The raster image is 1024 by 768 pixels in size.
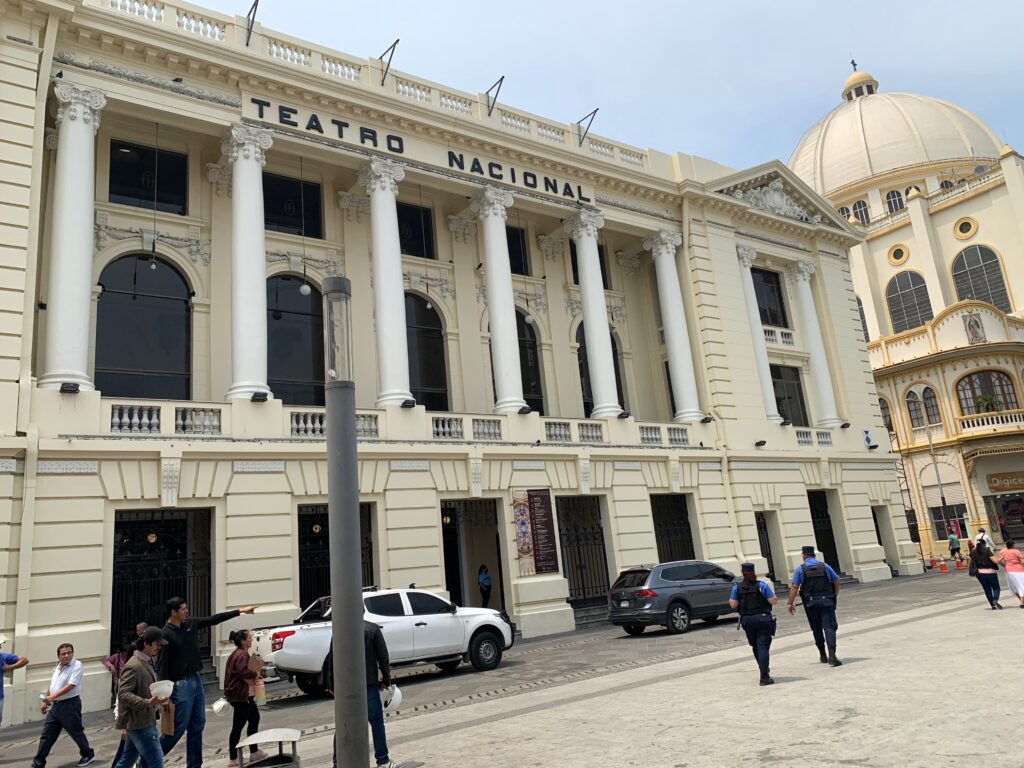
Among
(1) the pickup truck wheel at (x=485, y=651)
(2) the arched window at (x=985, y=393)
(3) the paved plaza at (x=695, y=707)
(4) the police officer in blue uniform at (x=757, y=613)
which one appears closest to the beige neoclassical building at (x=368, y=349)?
(3) the paved plaza at (x=695, y=707)

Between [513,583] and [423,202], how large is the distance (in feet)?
40.7

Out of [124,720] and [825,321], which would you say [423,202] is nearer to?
[825,321]

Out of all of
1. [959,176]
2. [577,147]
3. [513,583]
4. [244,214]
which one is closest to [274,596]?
[513,583]

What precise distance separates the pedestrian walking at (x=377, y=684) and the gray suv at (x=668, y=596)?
1153 centimetres

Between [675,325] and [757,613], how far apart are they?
18.0 m

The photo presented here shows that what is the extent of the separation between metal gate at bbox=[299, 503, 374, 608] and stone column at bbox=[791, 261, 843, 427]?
65.2ft

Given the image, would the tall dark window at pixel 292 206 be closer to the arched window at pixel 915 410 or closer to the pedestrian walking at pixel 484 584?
the pedestrian walking at pixel 484 584

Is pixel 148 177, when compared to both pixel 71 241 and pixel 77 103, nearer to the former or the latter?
pixel 77 103

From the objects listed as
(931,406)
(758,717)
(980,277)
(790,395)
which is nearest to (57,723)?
(758,717)

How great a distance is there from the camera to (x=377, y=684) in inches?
301

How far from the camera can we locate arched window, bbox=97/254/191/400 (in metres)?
19.1

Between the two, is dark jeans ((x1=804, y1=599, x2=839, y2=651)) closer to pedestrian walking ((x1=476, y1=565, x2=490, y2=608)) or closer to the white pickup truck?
the white pickup truck

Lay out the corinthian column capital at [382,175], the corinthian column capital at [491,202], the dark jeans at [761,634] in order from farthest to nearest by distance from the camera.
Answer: the corinthian column capital at [491,202] → the corinthian column capital at [382,175] → the dark jeans at [761,634]

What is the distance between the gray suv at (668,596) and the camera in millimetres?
18312
